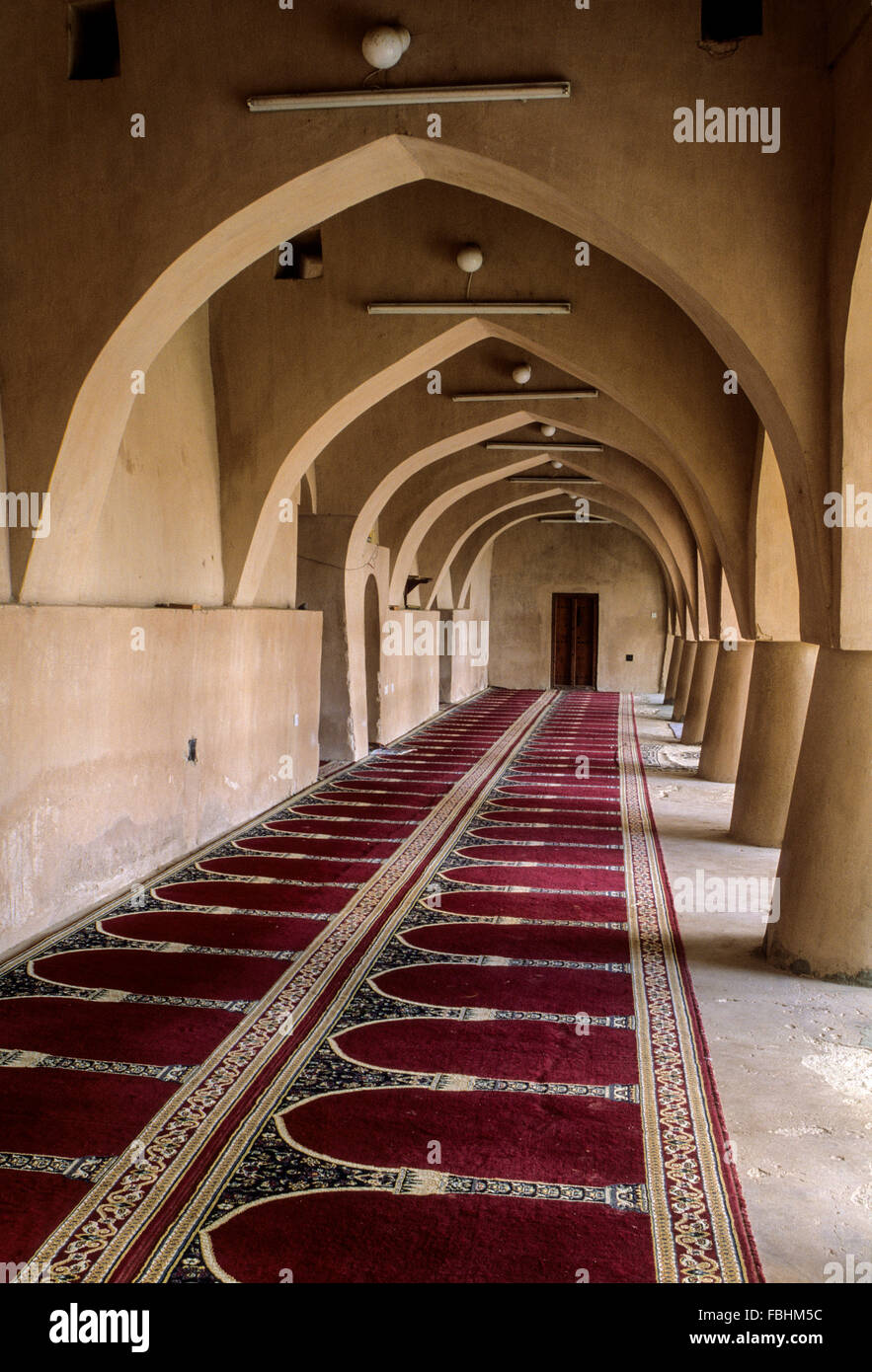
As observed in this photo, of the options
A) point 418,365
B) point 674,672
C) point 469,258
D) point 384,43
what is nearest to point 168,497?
point 418,365

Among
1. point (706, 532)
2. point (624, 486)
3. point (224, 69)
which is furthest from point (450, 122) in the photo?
point (624, 486)

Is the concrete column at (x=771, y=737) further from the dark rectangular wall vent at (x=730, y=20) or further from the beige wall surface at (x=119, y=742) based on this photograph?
the dark rectangular wall vent at (x=730, y=20)

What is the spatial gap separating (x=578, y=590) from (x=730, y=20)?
21313mm

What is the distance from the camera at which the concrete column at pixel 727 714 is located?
11.3m

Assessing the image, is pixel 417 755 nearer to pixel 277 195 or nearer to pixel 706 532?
pixel 706 532

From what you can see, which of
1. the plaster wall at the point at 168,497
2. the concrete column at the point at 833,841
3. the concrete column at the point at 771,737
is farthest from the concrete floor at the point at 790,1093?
the plaster wall at the point at 168,497

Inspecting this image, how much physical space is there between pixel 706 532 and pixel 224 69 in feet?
25.8

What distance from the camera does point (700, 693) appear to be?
15.1 metres

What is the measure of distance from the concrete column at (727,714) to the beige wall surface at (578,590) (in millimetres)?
14453

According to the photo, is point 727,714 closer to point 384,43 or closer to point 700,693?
point 700,693

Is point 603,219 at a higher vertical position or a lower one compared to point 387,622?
higher

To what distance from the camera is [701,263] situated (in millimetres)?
5629

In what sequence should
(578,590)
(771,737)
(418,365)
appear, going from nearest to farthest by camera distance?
(771,737) → (418,365) → (578,590)

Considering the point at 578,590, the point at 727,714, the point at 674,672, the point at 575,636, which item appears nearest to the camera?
the point at 727,714
